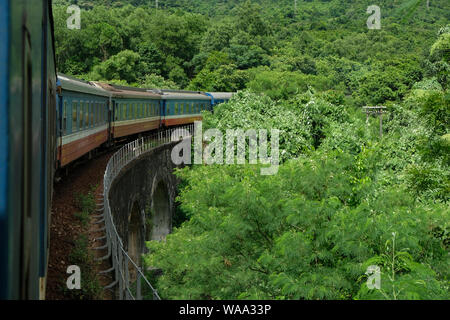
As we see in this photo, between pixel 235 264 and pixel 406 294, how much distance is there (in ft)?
17.1

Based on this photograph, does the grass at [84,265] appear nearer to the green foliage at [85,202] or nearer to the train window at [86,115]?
the green foliage at [85,202]

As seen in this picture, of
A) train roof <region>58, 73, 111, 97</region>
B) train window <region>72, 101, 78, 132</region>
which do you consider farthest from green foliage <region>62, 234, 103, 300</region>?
train window <region>72, 101, 78, 132</region>

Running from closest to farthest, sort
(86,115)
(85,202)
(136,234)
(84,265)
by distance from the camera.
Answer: (84,265), (85,202), (86,115), (136,234)

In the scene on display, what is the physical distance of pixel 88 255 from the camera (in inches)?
352

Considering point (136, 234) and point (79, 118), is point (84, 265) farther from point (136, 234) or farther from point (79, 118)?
point (136, 234)

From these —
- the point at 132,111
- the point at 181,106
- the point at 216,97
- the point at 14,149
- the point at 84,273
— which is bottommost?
the point at 84,273

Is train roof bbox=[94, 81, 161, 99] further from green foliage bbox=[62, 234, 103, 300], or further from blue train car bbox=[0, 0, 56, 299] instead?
blue train car bbox=[0, 0, 56, 299]

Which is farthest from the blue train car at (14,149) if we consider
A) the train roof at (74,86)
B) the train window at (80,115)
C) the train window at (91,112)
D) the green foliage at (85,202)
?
the train window at (91,112)

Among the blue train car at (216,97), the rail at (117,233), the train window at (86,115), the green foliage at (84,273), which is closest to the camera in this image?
the rail at (117,233)

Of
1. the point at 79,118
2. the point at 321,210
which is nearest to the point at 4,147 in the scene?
the point at 321,210

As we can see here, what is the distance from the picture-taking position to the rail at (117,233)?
7.20 m

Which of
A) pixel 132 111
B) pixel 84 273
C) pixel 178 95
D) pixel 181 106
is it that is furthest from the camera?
pixel 181 106

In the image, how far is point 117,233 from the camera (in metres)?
10.2
